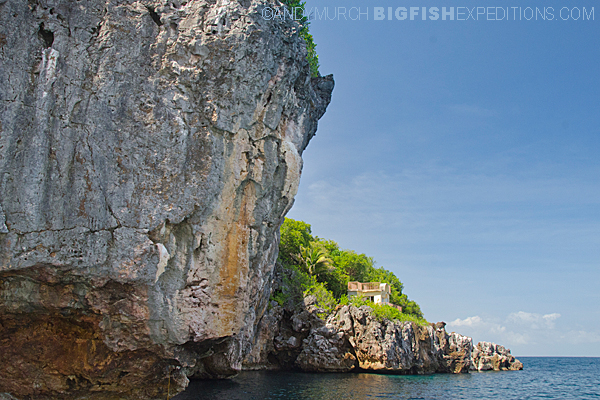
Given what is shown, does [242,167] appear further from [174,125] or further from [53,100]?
[53,100]

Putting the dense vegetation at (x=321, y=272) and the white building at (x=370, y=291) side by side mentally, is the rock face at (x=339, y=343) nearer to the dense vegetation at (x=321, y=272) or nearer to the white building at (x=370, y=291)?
the dense vegetation at (x=321, y=272)

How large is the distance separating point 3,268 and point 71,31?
680 cm

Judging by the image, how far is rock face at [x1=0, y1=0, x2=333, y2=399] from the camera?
1070cm

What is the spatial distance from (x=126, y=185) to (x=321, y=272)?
99.4ft

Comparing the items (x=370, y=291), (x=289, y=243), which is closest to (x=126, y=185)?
(x=289, y=243)

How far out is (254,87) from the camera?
511 inches

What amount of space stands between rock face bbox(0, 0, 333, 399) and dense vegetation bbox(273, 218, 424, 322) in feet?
68.2

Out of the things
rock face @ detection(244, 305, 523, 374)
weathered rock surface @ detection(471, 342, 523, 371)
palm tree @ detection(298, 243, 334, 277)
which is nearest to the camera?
rock face @ detection(244, 305, 523, 374)

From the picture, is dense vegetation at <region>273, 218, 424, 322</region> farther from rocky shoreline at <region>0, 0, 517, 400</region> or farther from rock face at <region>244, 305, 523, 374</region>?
rocky shoreline at <region>0, 0, 517, 400</region>

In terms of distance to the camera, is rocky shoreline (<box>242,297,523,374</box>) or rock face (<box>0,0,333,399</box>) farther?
rocky shoreline (<box>242,297,523,374</box>)

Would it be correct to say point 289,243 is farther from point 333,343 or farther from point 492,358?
point 492,358

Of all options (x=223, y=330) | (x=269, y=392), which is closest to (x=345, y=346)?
(x=269, y=392)

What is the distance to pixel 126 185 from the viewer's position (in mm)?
11250

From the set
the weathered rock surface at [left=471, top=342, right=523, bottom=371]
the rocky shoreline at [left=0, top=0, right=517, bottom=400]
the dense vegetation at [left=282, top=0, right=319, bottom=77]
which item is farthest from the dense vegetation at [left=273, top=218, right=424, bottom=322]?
the rocky shoreline at [left=0, top=0, right=517, bottom=400]
